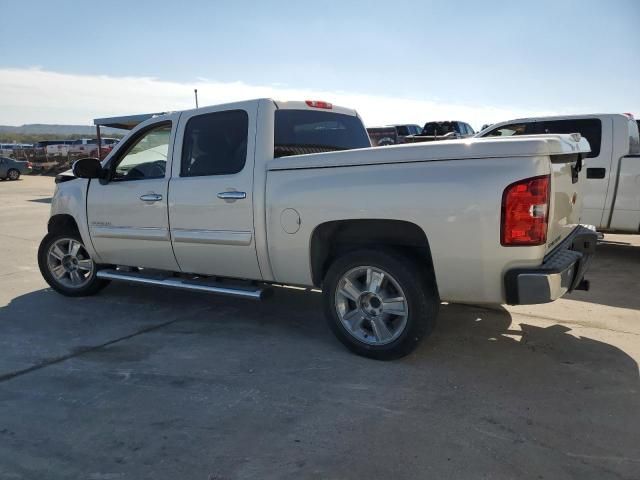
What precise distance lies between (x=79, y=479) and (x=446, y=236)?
2.52m

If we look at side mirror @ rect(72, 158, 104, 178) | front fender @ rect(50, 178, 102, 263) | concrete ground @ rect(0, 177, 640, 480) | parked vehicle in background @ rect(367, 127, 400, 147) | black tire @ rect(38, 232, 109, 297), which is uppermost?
parked vehicle in background @ rect(367, 127, 400, 147)

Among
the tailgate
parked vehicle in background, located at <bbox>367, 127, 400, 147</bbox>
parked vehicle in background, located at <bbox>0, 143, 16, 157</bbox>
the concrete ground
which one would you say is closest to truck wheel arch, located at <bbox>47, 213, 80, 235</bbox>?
the concrete ground

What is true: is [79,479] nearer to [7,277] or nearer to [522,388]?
[522,388]

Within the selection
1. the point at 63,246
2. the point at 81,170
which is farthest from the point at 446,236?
the point at 63,246

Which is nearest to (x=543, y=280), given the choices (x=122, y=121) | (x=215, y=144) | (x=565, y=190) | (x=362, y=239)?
(x=565, y=190)

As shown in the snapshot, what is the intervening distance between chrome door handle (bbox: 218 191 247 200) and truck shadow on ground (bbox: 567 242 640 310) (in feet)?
12.1

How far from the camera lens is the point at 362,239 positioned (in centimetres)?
422

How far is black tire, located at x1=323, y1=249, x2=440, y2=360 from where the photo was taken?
3.84 meters

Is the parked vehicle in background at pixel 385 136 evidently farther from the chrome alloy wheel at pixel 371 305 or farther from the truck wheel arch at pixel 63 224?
the chrome alloy wheel at pixel 371 305

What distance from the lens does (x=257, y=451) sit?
9.52 feet

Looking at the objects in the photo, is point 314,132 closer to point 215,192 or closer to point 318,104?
point 318,104

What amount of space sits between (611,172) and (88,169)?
6566 mm

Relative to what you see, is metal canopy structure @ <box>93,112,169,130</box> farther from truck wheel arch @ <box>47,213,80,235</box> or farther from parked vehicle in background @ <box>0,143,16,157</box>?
parked vehicle in background @ <box>0,143,16,157</box>

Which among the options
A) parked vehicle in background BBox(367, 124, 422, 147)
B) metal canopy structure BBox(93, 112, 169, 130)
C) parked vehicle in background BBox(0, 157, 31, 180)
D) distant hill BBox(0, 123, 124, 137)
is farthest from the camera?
distant hill BBox(0, 123, 124, 137)
